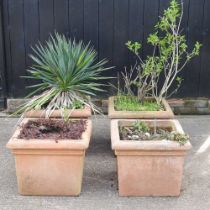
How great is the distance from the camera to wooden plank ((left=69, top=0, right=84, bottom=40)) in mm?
5055

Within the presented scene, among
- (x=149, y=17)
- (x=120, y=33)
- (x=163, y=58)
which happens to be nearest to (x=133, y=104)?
(x=163, y=58)

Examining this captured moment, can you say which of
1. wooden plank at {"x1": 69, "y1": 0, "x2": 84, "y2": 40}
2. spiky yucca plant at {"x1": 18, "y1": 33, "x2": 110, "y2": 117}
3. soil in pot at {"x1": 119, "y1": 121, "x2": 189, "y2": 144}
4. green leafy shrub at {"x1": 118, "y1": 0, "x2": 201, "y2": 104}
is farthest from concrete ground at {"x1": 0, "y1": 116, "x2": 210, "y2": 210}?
wooden plank at {"x1": 69, "y1": 0, "x2": 84, "y2": 40}

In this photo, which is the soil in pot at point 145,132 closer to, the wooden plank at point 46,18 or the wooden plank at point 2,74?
the wooden plank at point 46,18

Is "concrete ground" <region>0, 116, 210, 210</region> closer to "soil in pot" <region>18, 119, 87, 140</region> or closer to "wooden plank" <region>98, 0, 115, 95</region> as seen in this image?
"soil in pot" <region>18, 119, 87, 140</region>

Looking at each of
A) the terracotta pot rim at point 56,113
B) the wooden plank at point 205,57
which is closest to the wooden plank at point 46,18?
the terracotta pot rim at point 56,113

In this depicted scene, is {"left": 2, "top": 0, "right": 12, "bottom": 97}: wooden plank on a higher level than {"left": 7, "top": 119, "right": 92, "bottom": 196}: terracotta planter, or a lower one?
higher

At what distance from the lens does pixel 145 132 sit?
361cm

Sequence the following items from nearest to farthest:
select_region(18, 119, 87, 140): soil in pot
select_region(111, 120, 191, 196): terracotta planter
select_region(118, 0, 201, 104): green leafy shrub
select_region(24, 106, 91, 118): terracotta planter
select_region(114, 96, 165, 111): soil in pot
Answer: select_region(111, 120, 191, 196): terracotta planter
select_region(18, 119, 87, 140): soil in pot
select_region(24, 106, 91, 118): terracotta planter
select_region(114, 96, 165, 111): soil in pot
select_region(118, 0, 201, 104): green leafy shrub

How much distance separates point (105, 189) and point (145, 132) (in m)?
0.62

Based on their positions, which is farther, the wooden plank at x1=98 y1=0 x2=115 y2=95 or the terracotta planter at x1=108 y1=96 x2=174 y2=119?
the wooden plank at x1=98 y1=0 x2=115 y2=95

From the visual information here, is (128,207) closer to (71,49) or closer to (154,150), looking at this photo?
(154,150)

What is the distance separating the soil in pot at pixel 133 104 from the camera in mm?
4121

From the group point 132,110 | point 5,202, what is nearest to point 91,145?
point 132,110

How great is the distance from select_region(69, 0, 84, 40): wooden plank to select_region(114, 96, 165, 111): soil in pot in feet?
3.78
